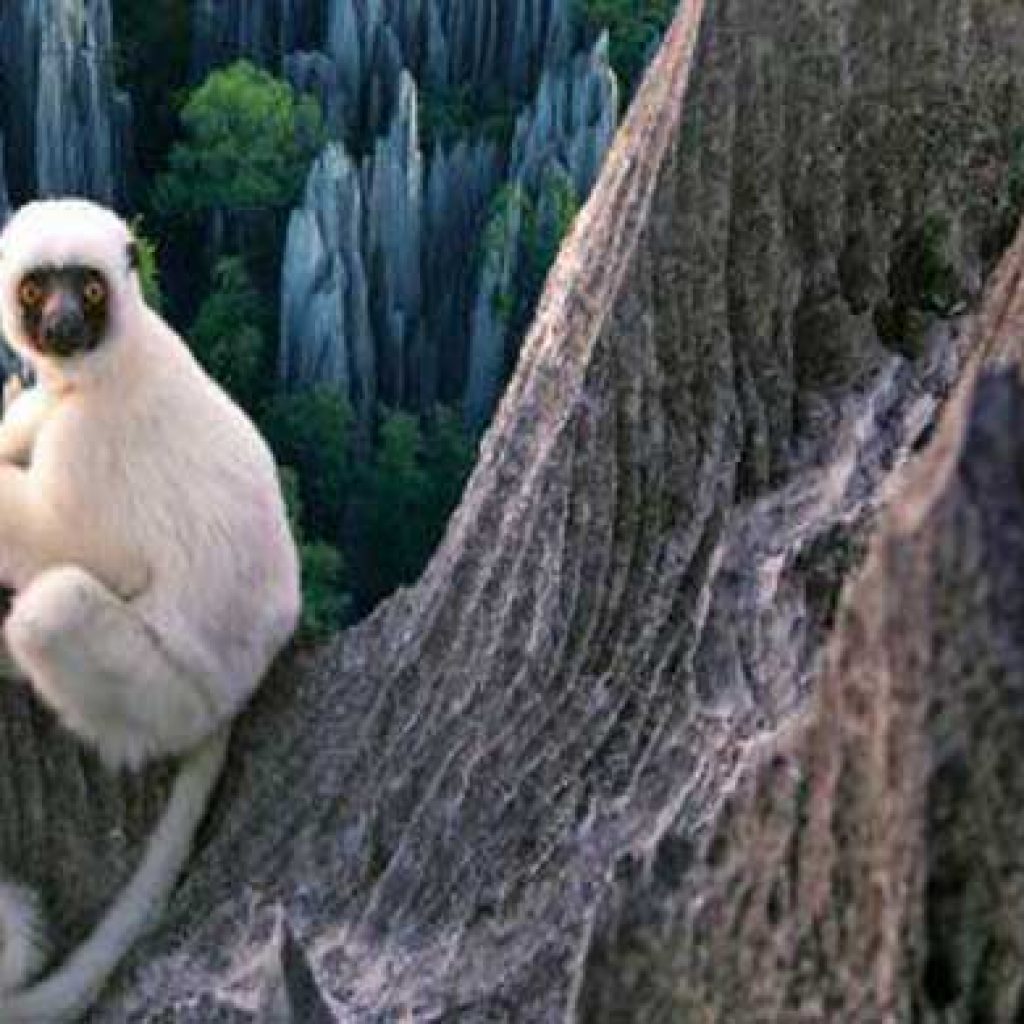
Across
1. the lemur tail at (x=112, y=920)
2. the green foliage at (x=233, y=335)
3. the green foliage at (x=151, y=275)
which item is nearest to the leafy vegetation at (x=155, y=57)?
the green foliage at (x=151, y=275)

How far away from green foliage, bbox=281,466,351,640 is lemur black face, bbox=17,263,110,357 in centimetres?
698

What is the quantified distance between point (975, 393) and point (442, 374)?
1204 cm

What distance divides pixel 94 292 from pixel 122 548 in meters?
0.25

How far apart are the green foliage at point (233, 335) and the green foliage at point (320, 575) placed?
824mm

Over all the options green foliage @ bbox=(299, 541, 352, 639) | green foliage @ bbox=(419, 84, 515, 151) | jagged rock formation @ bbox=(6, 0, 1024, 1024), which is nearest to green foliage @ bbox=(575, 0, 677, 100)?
green foliage @ bbox=(419, 84, 515, 151)

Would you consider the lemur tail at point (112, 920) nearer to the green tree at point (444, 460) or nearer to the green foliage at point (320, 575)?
the green foliage at point (320, 575)

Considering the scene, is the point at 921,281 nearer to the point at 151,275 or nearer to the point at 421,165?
the point at 151,275

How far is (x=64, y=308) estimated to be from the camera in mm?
2512

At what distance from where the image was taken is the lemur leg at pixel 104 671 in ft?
8.00

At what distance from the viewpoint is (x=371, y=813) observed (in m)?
2.44

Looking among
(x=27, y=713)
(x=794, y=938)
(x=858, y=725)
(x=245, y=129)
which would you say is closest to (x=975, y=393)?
(x=858, y=725)

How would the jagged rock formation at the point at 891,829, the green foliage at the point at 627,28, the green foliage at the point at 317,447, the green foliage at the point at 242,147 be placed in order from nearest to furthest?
the jagged rock formation at the point at 891,829, the green foliage at the point at 317,447, the green foliage at the point at 242,147, the green foliage at the point at 627,28

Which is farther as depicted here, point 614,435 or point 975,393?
point 614,435

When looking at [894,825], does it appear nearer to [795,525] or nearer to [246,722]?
[795,525]
